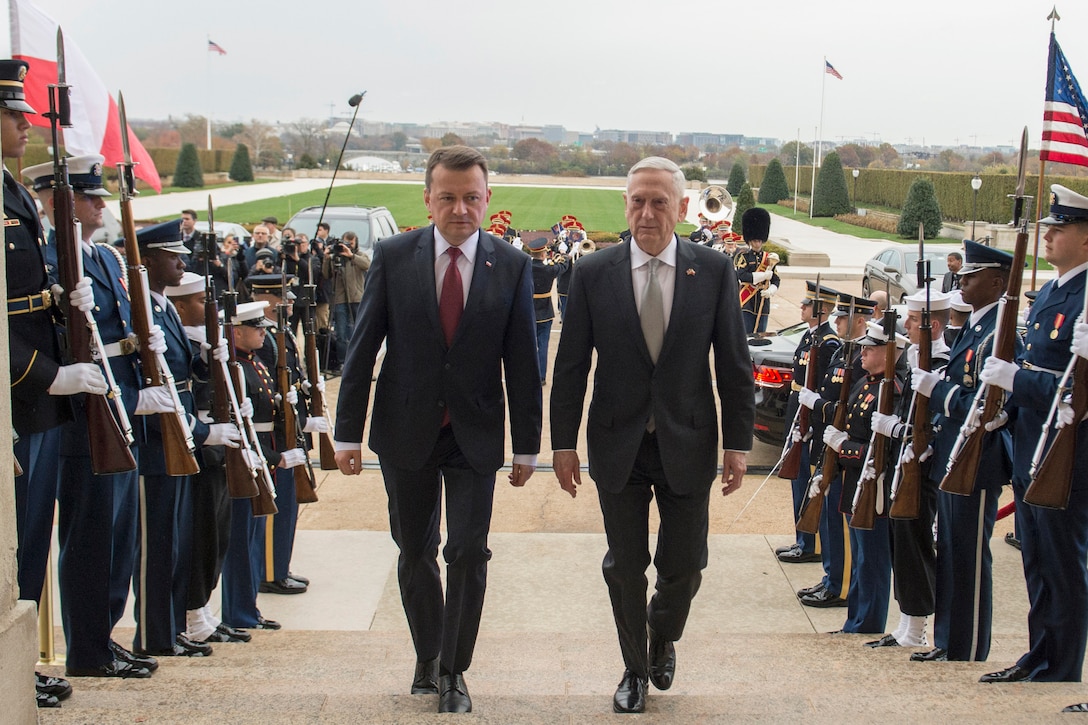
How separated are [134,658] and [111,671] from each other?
0.38ft

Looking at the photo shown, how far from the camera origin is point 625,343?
3855 mm

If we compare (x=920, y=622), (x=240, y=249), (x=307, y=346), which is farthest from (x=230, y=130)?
(x=920, y=622)

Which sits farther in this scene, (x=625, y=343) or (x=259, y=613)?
(x=259, y=613)

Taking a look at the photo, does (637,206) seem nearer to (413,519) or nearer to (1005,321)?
(413,519)

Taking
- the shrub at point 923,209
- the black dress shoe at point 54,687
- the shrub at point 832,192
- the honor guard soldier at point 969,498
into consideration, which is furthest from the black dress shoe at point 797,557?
the shrub at point 832,192

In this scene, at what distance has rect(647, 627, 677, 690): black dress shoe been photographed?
404 centimetres

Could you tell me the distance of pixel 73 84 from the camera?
952 centimetres

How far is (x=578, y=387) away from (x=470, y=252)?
62 centimetres

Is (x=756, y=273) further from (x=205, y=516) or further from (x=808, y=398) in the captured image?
(x=205, y=516)

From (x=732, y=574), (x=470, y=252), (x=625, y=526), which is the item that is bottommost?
(x=732, y=574)

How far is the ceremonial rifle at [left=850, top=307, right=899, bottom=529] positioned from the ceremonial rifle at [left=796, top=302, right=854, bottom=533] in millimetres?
439

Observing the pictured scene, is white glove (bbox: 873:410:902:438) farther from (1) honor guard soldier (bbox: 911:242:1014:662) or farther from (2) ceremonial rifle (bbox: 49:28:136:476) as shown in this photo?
(2) ceremonial rifle (bbox: 49:28:136:476)

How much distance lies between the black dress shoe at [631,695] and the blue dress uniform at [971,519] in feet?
6.12

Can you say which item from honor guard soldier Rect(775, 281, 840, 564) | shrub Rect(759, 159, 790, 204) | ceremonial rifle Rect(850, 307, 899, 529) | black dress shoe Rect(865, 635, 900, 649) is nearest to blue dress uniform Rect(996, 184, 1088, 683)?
ceremonial rifle Rect(850, 307, 899, 529)
